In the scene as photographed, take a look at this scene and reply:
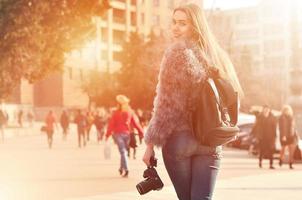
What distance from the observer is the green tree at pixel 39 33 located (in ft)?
119

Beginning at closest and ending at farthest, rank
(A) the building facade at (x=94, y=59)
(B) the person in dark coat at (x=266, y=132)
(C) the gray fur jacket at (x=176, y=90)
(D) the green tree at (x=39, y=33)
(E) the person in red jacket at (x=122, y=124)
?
(C) the gray fur jacket at (x=176, y=90), (E) the person in red jacket at (x=122, y=124), (B) the person in dark coat at (x=266, y=132), (D) the green tree at (x=39, y=33), (A) the building facade at (x=94, y=59)

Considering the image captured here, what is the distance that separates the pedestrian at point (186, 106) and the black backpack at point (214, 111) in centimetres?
5

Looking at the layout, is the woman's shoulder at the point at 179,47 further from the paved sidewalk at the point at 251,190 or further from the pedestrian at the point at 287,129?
the pedestrian at the point at 287,129

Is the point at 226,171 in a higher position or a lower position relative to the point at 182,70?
lower

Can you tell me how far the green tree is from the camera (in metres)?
36.3

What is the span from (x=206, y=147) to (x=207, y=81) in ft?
1.34

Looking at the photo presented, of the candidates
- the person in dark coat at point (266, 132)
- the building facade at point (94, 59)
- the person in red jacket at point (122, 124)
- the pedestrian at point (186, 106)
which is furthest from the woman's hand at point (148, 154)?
the building facade at point (94, 59)

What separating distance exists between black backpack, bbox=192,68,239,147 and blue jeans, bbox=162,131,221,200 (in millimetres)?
72

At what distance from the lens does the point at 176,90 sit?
5.05 meters

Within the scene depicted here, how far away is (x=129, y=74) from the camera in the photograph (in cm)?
7938

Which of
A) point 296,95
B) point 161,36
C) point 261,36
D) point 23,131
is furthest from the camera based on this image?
point 261,36

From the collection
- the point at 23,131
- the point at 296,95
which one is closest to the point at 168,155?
the point at 296,95

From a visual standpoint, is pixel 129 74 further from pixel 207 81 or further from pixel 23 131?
pixel 207 81

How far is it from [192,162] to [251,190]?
365 inches
